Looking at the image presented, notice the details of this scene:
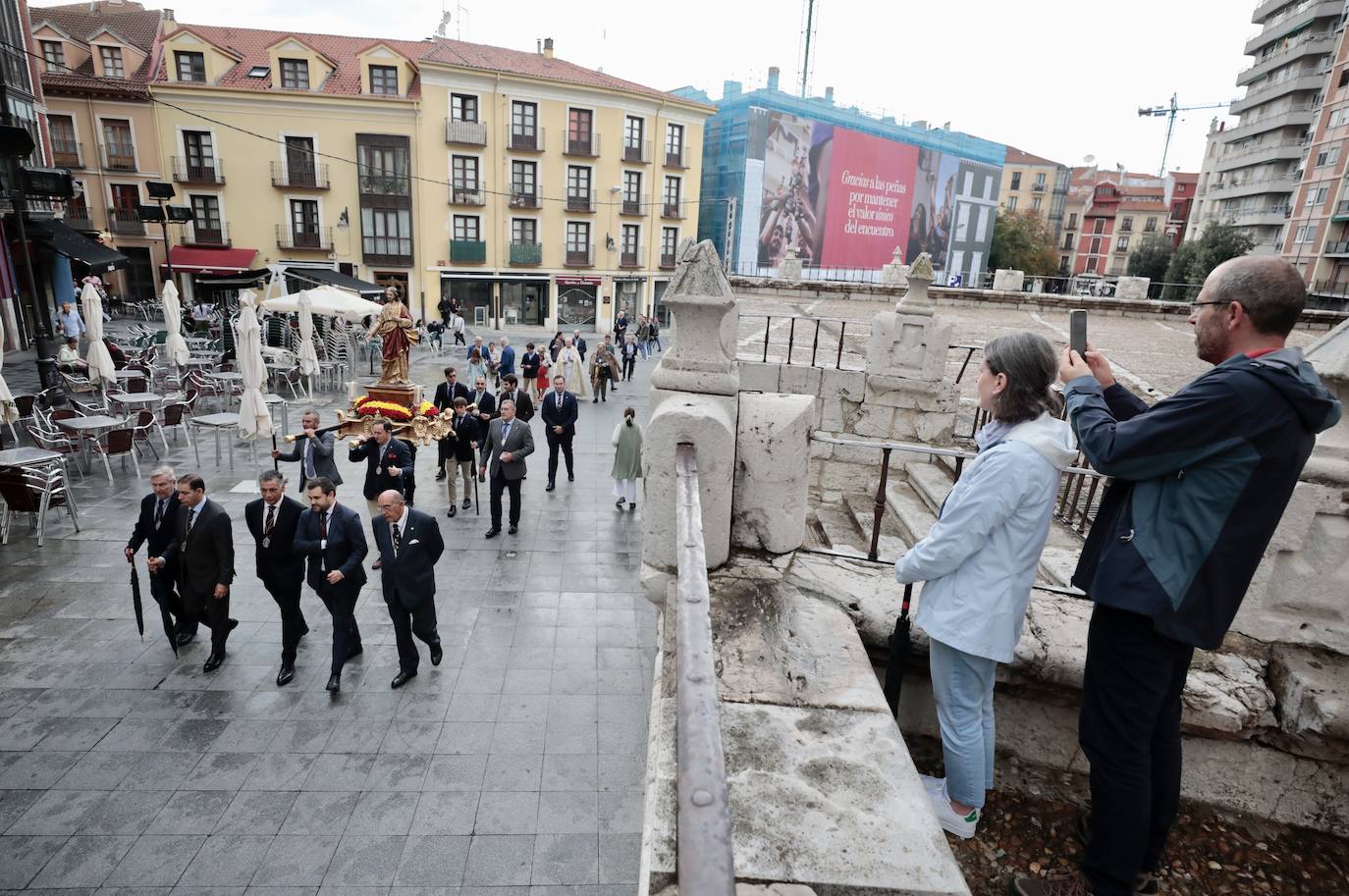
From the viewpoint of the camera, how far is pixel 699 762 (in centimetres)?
114

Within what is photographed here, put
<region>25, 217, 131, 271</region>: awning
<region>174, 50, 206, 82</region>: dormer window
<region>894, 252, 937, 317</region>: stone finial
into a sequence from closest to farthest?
<region>894, 252, 937, 317</region>: stone finial
<region>25, 217, 131, 271</region>: awning
<region>174, 50, 206, 82</region>: dormer window

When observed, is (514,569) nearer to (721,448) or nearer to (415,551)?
(415,551)

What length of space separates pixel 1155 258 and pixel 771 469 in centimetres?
6074

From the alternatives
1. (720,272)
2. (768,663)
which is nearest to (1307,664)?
(768,663)

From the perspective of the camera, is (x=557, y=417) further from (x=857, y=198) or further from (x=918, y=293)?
(x=857, y=198)

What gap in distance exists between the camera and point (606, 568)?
26.2ft

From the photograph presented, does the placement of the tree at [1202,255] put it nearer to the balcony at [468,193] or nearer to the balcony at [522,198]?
the balcony at [522,198]

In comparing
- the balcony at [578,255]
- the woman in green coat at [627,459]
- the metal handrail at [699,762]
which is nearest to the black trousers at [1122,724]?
the metal handrail at [699,762]

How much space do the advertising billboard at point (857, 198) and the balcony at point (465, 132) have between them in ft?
53.3

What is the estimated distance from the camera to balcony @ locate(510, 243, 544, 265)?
33969mm

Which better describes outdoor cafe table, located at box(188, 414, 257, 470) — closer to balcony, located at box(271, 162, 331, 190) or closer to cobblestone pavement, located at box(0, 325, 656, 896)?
cobblestone pavement, located at box(0, 325, 656, 896)

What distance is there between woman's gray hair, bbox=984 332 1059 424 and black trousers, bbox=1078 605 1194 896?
652 mm

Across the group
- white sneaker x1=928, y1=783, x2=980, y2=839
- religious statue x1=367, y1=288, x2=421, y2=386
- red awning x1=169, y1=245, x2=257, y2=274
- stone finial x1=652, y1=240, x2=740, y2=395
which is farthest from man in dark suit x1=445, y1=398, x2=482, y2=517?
red awning x1=169, y1=245, x2=257, y2=274

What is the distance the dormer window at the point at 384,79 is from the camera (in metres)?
31.0
